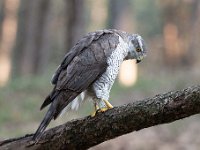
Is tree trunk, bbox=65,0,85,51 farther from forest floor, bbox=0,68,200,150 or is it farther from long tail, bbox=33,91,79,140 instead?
long tail, bbox=33,91,79,140

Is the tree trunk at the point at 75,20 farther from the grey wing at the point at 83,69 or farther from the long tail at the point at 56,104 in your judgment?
the long tail at the point at 56,104

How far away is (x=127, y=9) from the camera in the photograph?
20125mm

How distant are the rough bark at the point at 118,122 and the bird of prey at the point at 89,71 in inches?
9.7

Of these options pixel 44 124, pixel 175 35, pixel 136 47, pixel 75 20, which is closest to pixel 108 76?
A: pixel 136 47

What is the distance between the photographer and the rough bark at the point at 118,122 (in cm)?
421

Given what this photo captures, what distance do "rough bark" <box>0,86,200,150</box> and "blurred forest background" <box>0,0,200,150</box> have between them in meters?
5.18

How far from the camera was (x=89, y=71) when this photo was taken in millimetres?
5133

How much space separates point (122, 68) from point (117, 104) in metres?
5.51

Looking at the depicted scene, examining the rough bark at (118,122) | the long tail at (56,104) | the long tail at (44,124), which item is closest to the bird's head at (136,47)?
the long tail at (56,104)

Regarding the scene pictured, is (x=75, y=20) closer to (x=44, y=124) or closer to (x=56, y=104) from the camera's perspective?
(x=56, y=104)

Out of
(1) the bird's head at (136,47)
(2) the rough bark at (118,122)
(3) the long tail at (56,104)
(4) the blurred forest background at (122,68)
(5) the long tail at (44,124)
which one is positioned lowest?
(2) the rough bark at (118,122)

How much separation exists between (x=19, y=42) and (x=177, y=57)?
39.4 ft

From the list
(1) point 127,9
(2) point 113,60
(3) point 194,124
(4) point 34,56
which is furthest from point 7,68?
(2) point 113,60

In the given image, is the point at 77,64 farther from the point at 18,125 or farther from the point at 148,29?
the point at 148,29
